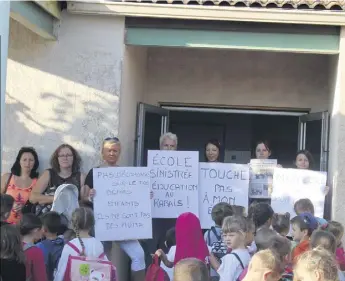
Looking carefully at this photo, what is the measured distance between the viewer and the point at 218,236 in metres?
7.25

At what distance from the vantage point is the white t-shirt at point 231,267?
614 cm

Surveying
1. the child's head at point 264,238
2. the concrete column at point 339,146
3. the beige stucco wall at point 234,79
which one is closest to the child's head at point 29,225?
the child's head at point 264,238

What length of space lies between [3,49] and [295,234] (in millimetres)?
3063

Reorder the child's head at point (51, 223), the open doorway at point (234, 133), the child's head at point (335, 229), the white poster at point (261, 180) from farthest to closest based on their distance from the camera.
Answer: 1. the open doorway at point (234, 133)
2. the white poster at point (261, 180)
3. the child's head at point (335, 229)
4. the child's head at point (51, 223)

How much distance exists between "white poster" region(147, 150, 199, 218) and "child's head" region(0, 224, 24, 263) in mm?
3300

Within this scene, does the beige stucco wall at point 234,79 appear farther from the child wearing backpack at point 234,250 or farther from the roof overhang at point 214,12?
the child wearing backpack at point 234,250

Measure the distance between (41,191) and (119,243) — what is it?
1019 mm

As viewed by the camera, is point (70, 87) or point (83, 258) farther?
point (70, 87)

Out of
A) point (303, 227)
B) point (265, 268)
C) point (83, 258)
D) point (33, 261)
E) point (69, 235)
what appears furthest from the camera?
point (69, 235)

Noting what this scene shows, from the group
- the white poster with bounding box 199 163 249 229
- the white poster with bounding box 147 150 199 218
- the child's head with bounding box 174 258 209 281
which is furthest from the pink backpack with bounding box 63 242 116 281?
the white poster with bounding box 199 163 249 229

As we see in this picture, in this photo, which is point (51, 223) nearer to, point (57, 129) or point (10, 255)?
point (10, 255)

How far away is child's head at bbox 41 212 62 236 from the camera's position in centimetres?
677

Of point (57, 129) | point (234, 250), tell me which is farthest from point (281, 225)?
point (57, 129)

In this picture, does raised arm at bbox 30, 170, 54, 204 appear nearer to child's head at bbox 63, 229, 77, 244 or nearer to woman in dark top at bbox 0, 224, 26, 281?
child's head at bbox 63, 229, 77, 244
